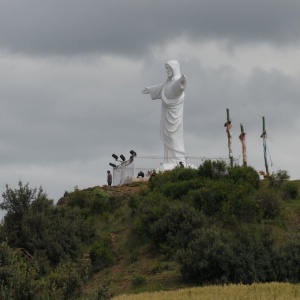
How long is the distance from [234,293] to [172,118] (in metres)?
22.5

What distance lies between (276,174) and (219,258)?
14.6 m

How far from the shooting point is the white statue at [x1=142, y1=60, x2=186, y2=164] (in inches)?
1918

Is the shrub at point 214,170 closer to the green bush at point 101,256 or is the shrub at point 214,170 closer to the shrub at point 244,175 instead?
the shrub at point 244,175

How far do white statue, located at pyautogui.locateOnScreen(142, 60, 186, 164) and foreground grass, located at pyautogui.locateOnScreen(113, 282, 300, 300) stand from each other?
20.0m

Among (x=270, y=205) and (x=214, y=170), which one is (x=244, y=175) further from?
(x=270, y=205)

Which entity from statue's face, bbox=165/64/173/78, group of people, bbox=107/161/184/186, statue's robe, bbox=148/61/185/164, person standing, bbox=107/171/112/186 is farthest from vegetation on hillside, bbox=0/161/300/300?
statue's face, bbox=165/64/173/78

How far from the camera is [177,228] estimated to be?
35844 mm

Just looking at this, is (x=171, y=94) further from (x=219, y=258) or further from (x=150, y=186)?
(x=219, y=258)

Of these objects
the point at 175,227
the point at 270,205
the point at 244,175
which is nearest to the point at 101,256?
the point at 175,227

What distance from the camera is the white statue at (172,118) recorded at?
48.7 meters

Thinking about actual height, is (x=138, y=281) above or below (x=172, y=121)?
below

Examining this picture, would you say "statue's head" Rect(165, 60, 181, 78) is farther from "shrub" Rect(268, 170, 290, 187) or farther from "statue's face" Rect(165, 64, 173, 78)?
"shrub" Rect(268, 170, 290, 187)

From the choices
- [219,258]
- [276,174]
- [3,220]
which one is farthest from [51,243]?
[276,174]

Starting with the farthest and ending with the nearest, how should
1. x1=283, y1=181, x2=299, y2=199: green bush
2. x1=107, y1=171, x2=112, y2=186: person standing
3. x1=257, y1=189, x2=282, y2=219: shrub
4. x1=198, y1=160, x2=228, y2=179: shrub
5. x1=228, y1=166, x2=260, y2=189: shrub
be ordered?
x1=107, y1=171, x2=112, y2=186: person standing
x1=198, y1=160, x2=228, y2=179: shrub
x1=283, y1=181, x2=299, y2=199: green bush
x1=228, y1=166, x2=260, y2=189: shrub
x1=257, y1=189, x2=282, y2=219: shrub
